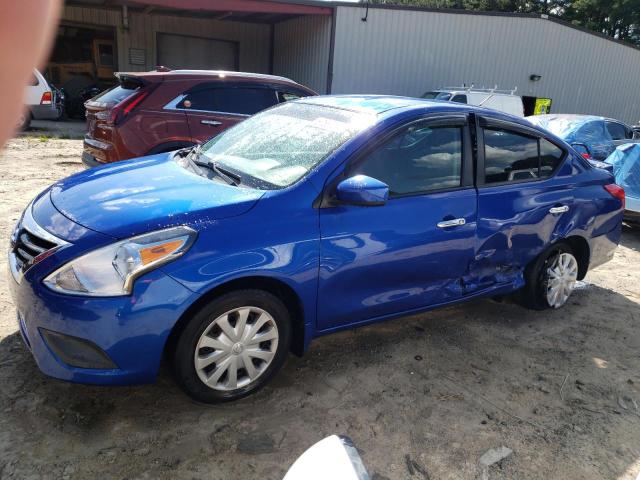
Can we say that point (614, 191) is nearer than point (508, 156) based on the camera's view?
No

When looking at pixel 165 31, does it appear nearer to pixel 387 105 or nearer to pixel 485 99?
pixel 485 99

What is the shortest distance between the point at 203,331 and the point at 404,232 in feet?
4.31

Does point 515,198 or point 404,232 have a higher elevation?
point 515,198

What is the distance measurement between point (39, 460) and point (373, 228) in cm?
200

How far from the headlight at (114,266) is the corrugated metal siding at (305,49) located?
13.9 m

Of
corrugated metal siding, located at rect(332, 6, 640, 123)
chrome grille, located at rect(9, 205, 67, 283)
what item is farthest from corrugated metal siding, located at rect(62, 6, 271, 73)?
chrome grille, located at rect(9, 205, 67, 283)

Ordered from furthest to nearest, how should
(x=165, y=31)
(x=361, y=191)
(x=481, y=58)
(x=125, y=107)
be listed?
1. (x=165, y=31)
2. (x=481, y=58)
3. (x=125, y=107)
4. (x=361, y=191)

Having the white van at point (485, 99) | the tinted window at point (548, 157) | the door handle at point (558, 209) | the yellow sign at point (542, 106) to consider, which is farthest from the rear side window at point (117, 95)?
the yellow sign at point (542, 106)

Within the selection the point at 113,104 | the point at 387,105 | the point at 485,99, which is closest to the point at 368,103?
the point at 387,105

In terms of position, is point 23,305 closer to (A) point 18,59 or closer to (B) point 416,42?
(A) point 18,59

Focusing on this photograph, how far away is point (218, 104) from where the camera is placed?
614 centimetres

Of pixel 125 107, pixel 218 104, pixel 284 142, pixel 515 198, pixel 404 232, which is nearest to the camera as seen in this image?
pixel 404 232

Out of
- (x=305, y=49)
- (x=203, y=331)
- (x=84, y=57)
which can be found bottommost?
(x=203, y=331)

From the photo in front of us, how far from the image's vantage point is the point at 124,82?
5984mm
